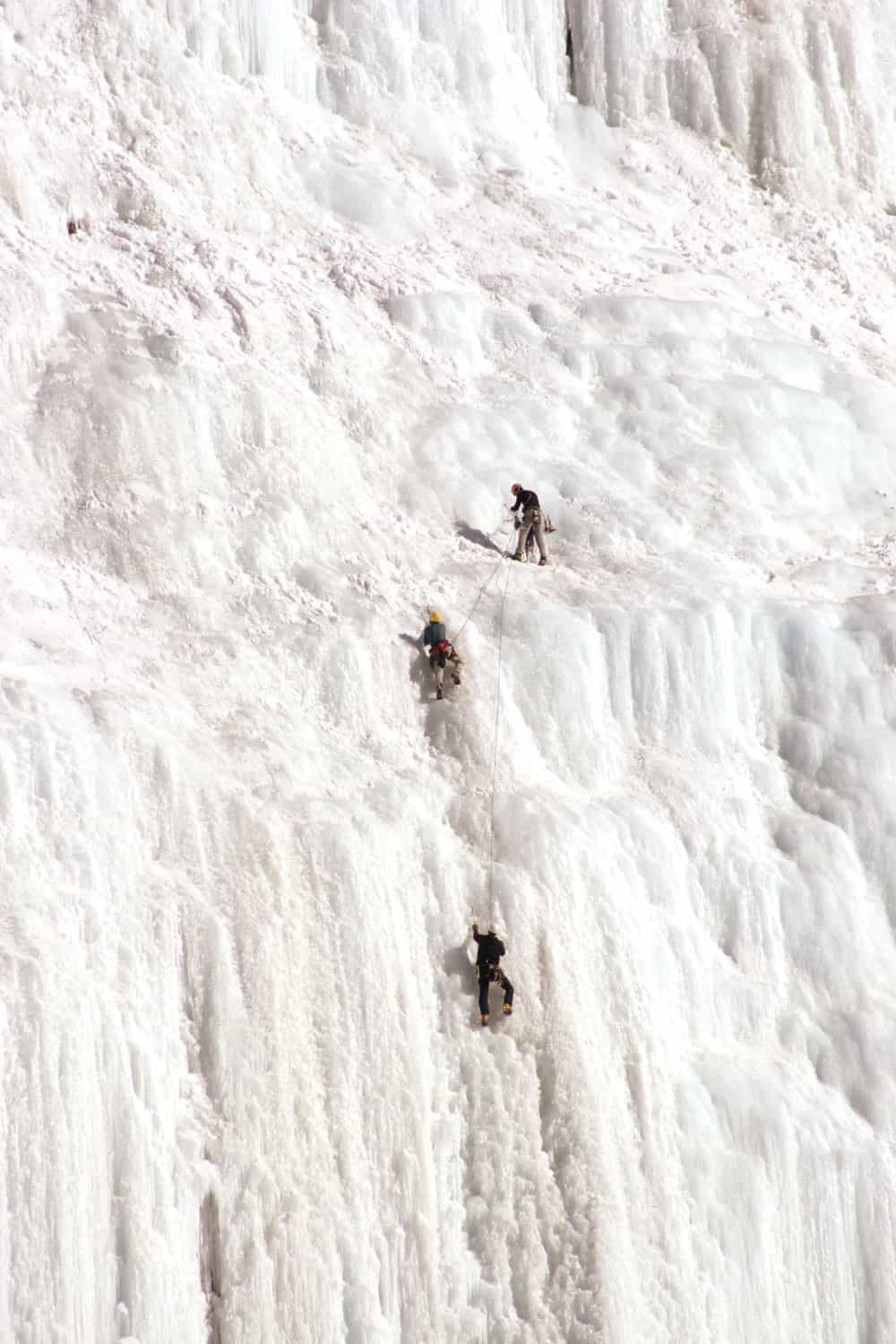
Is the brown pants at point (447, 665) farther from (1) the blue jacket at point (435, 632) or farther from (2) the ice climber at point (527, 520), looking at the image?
(2) the ice climber at point (527, 520)

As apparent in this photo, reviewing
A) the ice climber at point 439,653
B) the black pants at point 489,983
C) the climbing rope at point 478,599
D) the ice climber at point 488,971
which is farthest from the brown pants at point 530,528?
the black pants at point 489,983

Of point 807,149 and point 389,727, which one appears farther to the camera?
point 807,149

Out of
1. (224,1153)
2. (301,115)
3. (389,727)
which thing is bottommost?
(224,1153)

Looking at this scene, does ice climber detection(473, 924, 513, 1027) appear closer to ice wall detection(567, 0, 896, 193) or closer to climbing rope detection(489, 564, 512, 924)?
climbing rope detection(489, 564, 512, 924)

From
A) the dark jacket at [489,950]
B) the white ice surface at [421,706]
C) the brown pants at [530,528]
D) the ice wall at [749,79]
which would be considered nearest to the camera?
the white ice surface at [421,706]

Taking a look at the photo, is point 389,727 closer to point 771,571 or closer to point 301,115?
point 771,571

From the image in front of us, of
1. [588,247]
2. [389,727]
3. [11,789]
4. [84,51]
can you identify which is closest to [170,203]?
[84,51]
